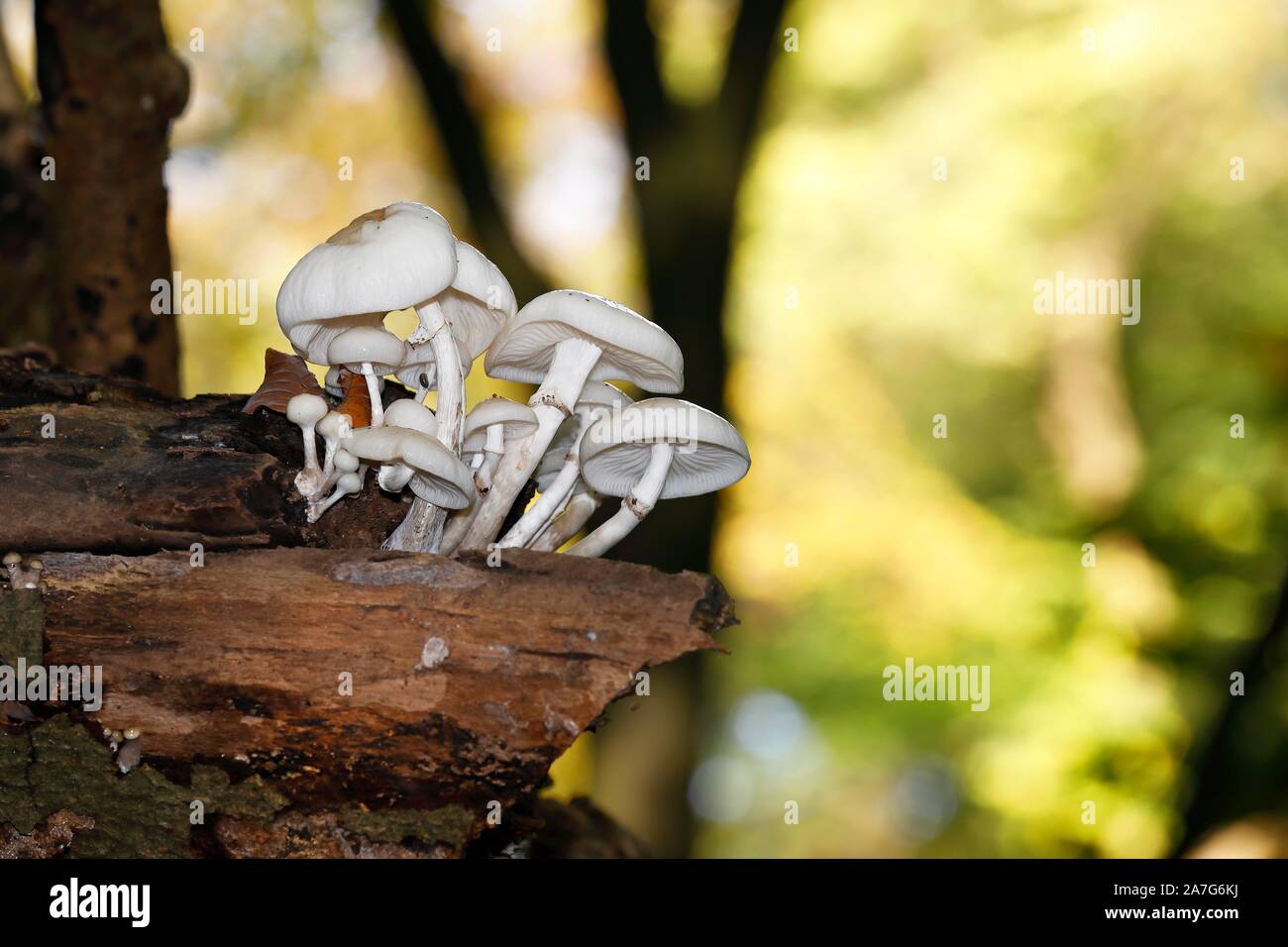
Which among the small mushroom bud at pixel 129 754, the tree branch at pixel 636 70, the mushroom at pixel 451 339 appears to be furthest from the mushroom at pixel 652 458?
the tree branch at pixel 636 70

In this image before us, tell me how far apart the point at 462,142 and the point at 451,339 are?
3479mm

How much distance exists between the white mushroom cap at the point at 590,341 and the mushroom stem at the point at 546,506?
0.78 ft

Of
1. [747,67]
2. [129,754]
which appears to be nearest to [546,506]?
[129,754]

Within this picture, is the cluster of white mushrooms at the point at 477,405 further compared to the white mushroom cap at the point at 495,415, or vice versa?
the white mushroom cap at the point at 495,415

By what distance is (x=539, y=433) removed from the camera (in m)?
2.64

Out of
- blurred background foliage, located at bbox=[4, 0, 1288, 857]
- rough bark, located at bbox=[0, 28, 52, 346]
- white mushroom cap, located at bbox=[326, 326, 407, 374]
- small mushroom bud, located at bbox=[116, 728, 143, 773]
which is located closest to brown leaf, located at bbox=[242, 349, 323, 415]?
white mushroom cap, located at bbox=[326, 326, 407, 374]

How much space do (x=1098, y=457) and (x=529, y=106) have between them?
6.54 metres

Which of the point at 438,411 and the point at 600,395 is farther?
the point at 600,395

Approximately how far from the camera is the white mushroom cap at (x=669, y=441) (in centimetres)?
239

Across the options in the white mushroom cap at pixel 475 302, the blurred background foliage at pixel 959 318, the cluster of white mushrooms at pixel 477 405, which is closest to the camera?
the cluster of white mushrooms at pixel 477 405

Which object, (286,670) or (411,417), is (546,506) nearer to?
(411,417)

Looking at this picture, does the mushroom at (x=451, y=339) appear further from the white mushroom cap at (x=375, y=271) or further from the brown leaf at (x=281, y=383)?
the brown leaf at (x=281, y=383)

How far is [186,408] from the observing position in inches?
104
